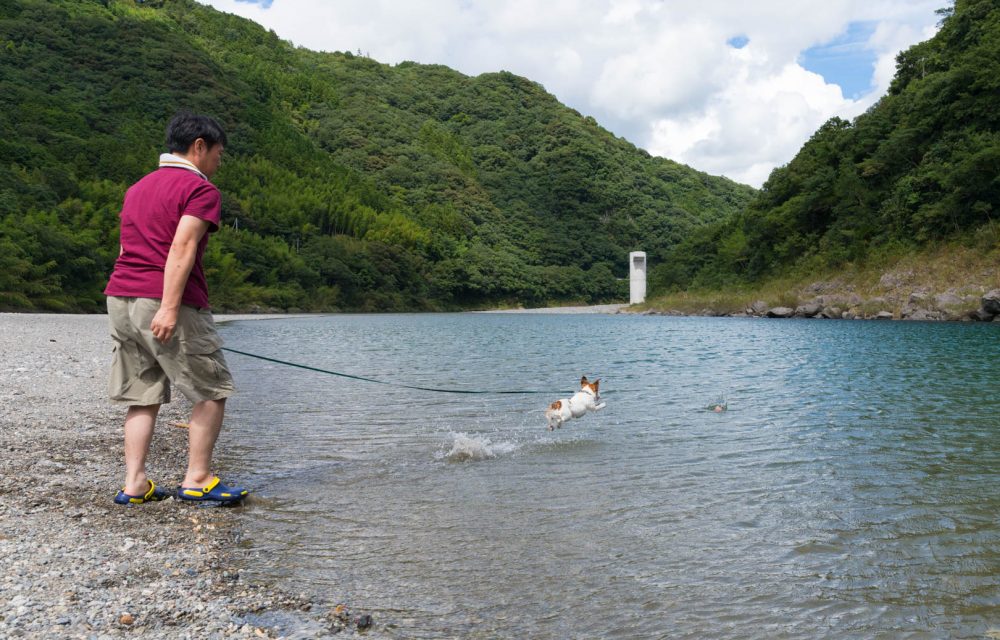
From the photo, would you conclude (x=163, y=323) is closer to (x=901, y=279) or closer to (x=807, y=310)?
(x=901, y=279)

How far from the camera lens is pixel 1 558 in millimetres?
3785

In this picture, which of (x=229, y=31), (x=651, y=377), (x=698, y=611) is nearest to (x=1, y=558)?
(x=698, y=611)

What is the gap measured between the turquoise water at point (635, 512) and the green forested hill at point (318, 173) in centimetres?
4230

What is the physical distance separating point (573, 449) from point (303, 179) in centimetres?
10957

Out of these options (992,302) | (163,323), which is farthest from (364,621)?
(992,302)

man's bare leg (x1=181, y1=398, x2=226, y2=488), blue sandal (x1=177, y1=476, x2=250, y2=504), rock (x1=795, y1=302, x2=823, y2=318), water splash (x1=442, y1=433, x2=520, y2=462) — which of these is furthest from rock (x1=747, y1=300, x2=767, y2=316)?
man's bare leg (x1=181, y1=398, x2=226, y2=488)

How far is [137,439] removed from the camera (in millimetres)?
4949

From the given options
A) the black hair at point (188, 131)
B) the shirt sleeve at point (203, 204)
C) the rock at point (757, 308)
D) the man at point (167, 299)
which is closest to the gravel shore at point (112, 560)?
the man at point (167, 299)

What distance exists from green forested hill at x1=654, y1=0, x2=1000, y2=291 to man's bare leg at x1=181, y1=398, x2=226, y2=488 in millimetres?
50323

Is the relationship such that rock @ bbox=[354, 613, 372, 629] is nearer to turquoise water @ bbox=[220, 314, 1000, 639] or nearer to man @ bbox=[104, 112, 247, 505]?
turquoise water @ bbox=[220, 314, 1000, 639]

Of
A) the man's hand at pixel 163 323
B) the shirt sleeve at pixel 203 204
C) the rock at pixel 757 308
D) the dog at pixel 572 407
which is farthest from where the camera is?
the rock at pixel 757 308

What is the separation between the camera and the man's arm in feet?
15.0

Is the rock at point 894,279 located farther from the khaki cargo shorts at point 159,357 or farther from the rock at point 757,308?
the khaki cargo shorts at point 159,357

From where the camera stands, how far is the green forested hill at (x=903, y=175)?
47.5 metres
